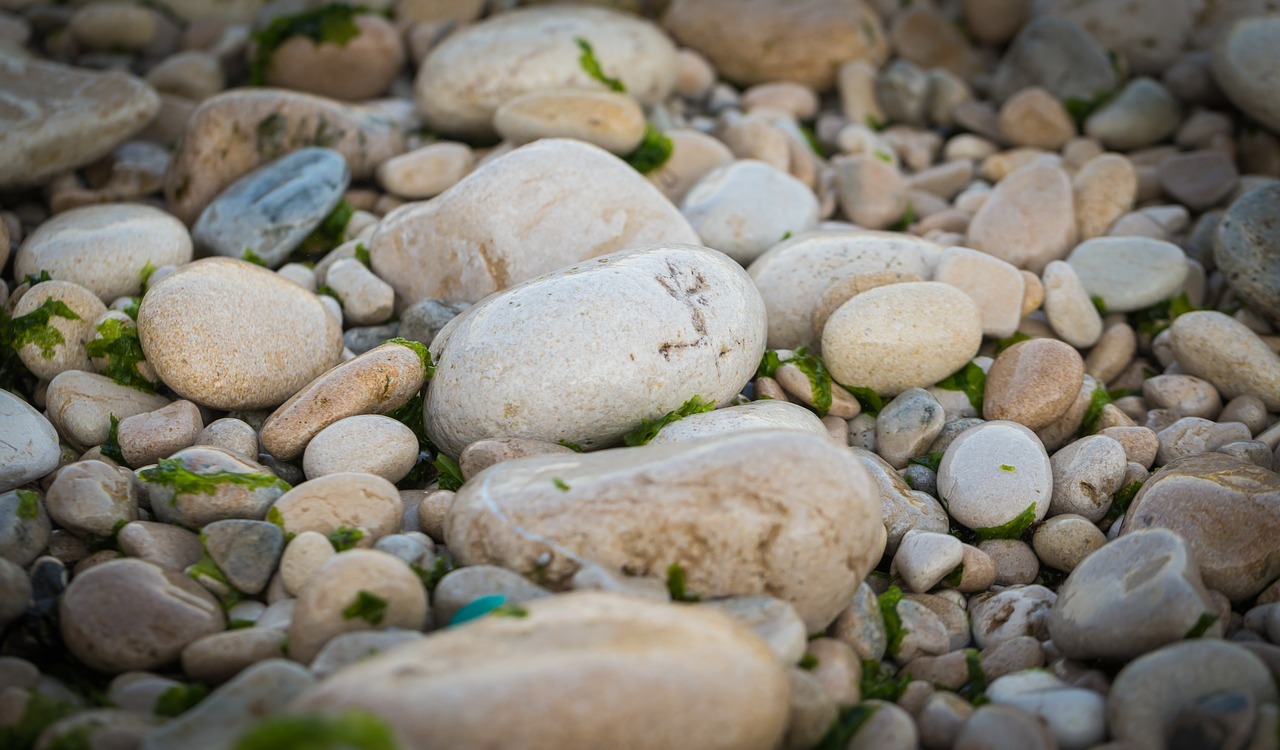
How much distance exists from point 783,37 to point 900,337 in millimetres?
4125

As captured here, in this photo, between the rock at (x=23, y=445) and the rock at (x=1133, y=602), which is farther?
the rock at (x=23, y=445)

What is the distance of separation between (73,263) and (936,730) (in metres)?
4.90

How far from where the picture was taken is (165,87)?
766 cm

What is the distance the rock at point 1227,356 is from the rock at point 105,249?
552cm

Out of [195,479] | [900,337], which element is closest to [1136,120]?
[900,337]

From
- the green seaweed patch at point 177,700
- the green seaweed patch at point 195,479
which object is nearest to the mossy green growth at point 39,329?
the green seaweed patch at point 195,479

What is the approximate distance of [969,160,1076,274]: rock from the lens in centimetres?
618

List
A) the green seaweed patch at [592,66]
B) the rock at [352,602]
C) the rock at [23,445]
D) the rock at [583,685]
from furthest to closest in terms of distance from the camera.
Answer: the green seaweed patch at [592,66], the rock at [23,445], the rock at [352,602], the rock at [583,685]

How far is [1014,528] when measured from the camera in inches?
176

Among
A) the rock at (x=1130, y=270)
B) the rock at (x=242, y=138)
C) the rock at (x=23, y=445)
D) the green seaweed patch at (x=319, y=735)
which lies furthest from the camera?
the rock at (x=242, y=138)

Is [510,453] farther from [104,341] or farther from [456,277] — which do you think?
[104,341]

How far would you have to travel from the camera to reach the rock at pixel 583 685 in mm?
2670

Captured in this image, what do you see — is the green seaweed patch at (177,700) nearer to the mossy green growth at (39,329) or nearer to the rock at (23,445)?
the rock at (23,445)

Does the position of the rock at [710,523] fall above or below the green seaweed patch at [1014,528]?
above
